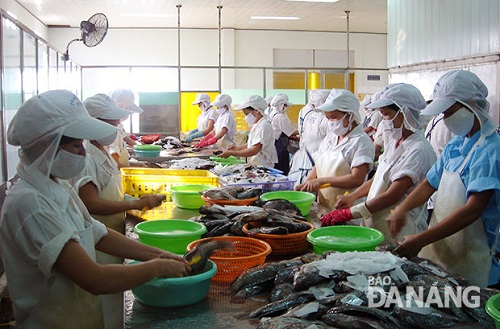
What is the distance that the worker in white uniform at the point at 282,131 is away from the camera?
364 inches

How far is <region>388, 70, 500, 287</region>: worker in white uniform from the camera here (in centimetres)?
256

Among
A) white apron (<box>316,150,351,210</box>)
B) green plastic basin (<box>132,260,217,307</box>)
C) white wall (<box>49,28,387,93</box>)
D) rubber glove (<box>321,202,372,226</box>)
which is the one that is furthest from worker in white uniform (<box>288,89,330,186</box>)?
white wall (<box>49,28,387,93</box>)

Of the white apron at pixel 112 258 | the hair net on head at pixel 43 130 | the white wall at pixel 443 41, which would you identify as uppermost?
the white wall at pixel 443 41

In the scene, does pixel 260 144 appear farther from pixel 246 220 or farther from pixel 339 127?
pixel 246 220

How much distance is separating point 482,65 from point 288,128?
436cm

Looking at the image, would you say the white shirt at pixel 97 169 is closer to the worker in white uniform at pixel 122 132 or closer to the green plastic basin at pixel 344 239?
the worker in white uniform at pixel 122 132

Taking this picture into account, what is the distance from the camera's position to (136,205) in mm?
3084

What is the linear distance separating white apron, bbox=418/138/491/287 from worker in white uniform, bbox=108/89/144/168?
255cm

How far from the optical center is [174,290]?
2.00 metres

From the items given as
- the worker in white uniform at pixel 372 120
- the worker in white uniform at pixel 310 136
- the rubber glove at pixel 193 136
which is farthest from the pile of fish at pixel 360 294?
the rubber glove at pixel 193 136

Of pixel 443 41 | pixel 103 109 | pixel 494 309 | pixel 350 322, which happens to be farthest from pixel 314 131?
pixel 494 309

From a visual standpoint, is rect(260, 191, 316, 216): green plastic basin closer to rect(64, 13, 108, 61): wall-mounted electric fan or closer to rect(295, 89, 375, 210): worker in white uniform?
rect(295, 89, 375, 210): worker in white uniform

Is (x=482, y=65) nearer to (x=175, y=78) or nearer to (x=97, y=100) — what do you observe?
(x=97, y=100)

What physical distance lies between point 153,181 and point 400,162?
1.97m
